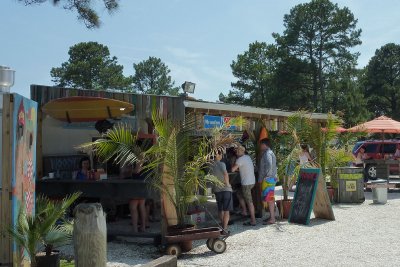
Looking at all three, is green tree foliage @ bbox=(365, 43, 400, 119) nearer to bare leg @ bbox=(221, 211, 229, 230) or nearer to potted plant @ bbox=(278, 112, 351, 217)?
potted plant @ bbox=(278, 112, 351, 217)

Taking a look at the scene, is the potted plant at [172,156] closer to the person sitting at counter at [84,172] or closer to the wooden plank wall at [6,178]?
the wooden plank wall at [6,178]

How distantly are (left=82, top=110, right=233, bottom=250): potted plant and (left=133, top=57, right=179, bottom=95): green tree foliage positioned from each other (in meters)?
61.4

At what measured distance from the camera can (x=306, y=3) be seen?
43750 mm

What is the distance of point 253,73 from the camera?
49.4 meters

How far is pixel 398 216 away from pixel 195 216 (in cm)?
473

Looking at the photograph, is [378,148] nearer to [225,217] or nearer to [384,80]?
[225,217]

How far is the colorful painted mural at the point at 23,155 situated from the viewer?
630 cm

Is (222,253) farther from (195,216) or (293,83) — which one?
(293,83)

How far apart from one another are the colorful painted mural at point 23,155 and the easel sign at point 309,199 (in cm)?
591

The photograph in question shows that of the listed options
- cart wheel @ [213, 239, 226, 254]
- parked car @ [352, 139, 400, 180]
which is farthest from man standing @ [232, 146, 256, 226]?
parked car @ [352, 139, 400, 180]

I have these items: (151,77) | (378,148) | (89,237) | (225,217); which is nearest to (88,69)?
(151,77)

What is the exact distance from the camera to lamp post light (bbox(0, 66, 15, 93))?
675 centimetres

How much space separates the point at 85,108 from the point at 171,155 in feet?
9.54

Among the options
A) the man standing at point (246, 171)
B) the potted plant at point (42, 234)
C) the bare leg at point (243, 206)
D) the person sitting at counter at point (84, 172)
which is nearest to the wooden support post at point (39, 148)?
the person sitting at counter at point (84, 172)
